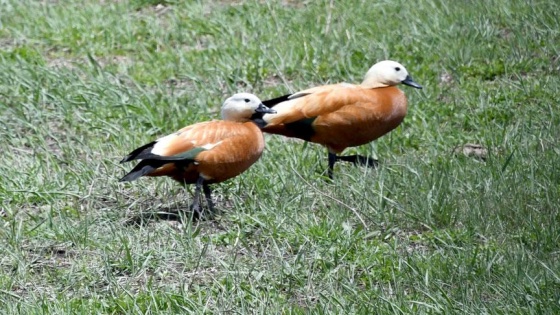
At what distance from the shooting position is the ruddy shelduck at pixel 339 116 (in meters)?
7.35

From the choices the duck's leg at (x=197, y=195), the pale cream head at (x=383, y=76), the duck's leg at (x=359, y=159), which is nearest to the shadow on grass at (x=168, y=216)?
the duck's leg at (x=197, y=195)

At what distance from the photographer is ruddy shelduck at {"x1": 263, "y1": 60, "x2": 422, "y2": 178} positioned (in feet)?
24.1

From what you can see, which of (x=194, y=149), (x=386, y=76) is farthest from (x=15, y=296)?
(x=386, y=76)

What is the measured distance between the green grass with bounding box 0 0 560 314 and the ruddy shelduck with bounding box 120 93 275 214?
0.93ft

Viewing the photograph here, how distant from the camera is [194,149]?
6.63 metres

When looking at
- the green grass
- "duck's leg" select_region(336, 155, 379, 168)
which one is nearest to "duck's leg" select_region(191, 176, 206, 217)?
the green grass

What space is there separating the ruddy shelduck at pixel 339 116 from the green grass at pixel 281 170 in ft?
0.82

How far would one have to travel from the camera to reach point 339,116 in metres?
7.35

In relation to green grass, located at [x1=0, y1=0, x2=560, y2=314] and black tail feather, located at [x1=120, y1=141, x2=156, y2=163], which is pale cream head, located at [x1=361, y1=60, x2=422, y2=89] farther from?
black tail feather, located at [x1=120, y1=141, x2=156, y2=163]

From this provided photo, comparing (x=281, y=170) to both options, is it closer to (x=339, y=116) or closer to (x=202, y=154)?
(x=339, y=116)

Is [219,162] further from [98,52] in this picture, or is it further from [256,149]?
[98,52]

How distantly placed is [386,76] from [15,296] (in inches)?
120

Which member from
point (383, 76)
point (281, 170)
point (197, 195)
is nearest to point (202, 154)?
point (197, 195)

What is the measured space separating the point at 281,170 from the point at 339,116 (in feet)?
1.73
